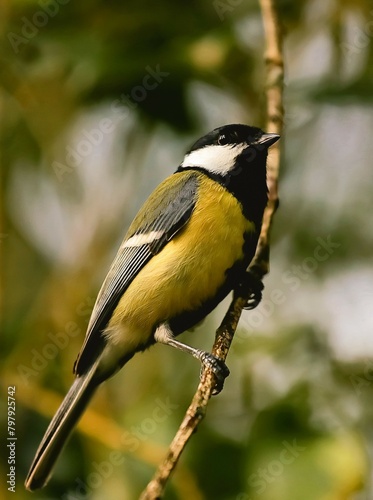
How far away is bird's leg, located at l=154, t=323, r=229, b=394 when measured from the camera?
1387 mm

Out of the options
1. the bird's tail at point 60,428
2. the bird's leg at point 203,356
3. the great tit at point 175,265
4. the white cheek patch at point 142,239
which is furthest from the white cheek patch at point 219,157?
the bird's tail at point 60,428

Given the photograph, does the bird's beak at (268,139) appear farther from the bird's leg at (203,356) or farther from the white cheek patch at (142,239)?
the bird's leg at (203,356)

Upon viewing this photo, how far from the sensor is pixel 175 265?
5.14 feet

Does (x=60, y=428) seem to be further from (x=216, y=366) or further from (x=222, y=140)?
(x=222, y=140)

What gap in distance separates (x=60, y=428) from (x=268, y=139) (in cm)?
81

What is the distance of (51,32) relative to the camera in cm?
187

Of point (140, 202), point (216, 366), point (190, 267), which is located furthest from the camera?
point (140, 202)

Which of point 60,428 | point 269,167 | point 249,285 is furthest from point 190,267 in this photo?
point 60,428

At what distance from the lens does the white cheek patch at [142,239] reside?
1.65 metres

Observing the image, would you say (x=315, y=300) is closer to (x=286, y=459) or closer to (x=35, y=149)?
(x=286, y=459)

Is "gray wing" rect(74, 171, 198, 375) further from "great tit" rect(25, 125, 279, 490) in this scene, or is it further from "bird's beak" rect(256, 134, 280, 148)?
"bird's beak" rect(256, 134, 280, 148)

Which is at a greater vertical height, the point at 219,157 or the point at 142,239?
the point at 219,157

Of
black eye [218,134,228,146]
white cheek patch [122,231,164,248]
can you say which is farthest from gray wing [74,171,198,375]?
black eye [218,134,228,146]

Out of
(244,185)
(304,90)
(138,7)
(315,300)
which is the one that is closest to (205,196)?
(244,185)
